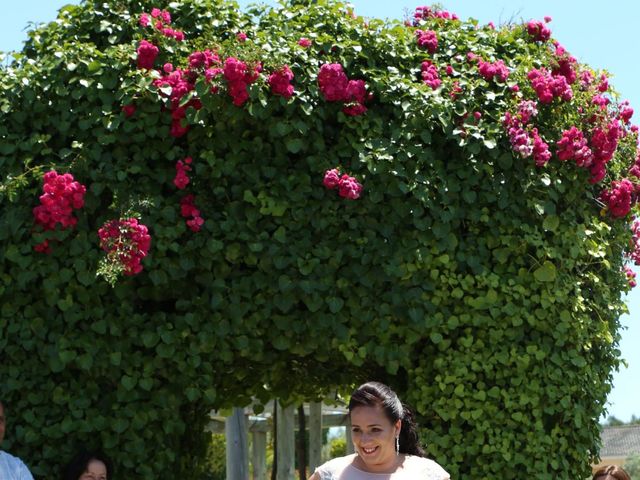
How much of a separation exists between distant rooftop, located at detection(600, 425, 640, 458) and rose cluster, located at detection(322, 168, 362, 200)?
42305 mm

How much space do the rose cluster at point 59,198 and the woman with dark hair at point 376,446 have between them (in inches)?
71.0

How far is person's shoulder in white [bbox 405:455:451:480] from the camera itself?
3785 mm

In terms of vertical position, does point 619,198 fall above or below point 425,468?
above

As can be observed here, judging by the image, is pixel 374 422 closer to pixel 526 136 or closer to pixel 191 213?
pixel 191 213

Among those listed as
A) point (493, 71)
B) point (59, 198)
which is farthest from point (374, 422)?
point (493, 71)

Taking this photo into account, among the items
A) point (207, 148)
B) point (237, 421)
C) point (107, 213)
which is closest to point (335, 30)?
point (207, 148)

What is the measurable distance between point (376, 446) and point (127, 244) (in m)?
1.65

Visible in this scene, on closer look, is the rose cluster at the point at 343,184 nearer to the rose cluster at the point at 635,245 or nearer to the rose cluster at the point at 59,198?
the rose cluster at the point at 59,198

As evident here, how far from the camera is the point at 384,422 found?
367 centimetres

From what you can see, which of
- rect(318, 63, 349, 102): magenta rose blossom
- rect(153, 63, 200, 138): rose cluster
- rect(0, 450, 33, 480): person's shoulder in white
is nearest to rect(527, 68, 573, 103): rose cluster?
rect(318, 63, 349, 102): magenta rose blossom

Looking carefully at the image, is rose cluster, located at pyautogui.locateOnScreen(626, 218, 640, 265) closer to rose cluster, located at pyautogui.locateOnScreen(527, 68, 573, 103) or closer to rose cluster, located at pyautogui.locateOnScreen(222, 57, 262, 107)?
rose cluster, located at pyautogui.locateOnScreen(527, 68, 573, 103)

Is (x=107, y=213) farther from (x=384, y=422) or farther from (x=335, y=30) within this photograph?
(x=384, y=422)

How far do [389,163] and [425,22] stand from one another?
0.95m

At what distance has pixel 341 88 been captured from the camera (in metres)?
4.98
